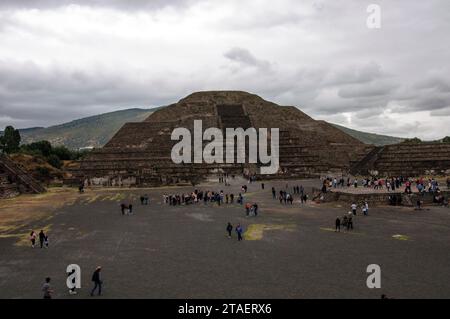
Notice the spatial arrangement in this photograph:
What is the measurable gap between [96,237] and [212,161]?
33.2 metres

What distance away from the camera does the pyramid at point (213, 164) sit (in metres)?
50.3

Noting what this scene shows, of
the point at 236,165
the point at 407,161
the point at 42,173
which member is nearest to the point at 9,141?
the point at 42,173

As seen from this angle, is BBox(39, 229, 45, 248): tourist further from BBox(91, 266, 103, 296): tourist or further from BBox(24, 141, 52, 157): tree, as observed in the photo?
BBox(24, 141, 52, 157): tree

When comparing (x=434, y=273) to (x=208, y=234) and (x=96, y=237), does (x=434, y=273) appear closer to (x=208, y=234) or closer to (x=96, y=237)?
(x=208, y=234)

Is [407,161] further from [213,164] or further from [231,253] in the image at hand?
[231,253]

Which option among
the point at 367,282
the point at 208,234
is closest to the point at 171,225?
the point at 208,234

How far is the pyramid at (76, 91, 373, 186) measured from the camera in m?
50.3

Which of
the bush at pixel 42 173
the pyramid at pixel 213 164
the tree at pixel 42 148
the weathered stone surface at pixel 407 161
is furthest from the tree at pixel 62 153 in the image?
the weathered stone surface at pixel 407 161

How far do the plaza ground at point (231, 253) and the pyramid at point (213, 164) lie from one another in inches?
870

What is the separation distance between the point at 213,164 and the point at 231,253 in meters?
35.6

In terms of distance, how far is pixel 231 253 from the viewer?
16.5m

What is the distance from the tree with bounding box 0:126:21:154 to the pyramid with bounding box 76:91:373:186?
2777 cm

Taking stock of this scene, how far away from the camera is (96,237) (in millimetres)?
20094

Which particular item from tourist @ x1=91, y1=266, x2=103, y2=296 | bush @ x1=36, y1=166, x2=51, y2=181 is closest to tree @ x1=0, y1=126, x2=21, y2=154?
bush @ x1=36, y1=166, x2=51, y2=181
